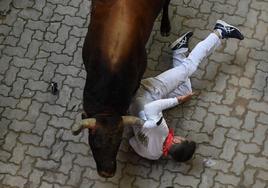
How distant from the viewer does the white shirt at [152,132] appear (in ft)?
14.3

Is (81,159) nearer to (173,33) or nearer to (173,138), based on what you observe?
(173,138)

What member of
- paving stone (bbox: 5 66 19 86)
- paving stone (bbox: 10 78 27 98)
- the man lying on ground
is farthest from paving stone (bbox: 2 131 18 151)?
the man lying on ground

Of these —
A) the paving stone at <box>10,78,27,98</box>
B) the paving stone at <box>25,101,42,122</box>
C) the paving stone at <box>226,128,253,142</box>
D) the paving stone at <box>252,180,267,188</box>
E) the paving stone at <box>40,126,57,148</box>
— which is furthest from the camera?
the paving stone at <box>10,78,27,98</box>

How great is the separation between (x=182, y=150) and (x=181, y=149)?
0.04 ft

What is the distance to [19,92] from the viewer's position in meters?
5.09

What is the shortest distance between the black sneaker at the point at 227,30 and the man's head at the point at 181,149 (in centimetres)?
107

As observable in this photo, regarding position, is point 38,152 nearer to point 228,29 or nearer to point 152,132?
point 152,132

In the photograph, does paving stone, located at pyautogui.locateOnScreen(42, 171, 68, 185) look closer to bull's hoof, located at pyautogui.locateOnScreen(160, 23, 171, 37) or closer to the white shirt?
the white shirt

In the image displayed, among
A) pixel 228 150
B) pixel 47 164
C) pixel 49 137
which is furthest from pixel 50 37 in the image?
pixel 228 150

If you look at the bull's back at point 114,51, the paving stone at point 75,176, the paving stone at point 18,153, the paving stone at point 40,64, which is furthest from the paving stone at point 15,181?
the paving stone at point 40,64

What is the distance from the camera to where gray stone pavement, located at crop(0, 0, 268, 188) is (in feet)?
15.0

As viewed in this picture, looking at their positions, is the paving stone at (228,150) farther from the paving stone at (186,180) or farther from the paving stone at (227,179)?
the paving stone at (186,180)

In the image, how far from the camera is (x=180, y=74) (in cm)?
472

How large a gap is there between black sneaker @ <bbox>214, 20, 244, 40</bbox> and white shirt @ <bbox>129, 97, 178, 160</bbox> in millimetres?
865
